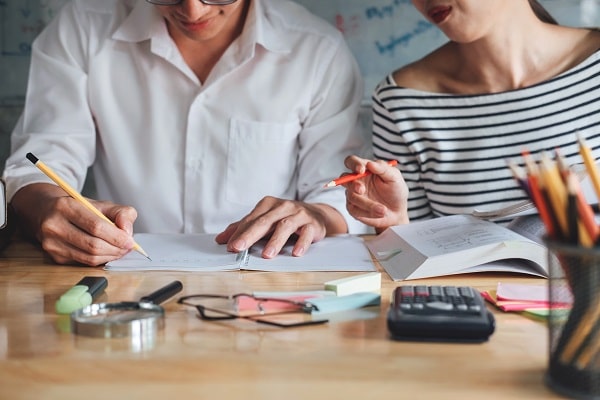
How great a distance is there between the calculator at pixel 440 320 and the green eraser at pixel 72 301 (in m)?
0.38

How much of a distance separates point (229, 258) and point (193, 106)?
0.67 meters

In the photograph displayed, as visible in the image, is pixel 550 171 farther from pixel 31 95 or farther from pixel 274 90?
pixel 31 95

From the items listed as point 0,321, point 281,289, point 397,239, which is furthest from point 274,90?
point 0,321

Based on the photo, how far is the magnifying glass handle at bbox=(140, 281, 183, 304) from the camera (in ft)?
3.50

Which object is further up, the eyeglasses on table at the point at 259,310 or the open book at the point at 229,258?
the eyeglasses on table at the point at 259,310

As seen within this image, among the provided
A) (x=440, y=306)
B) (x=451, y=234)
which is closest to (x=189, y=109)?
(x=451, y=234)

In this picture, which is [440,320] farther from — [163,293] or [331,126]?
[331,126]

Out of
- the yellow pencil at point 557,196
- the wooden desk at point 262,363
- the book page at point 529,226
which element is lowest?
the book page at point 529,226

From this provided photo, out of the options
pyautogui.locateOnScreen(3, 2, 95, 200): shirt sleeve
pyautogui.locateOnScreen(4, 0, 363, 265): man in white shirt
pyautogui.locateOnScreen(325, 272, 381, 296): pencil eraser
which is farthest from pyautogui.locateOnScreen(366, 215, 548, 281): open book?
pyautogui.locateOnScreen(3, 2, 95, 200): shirt sleeve

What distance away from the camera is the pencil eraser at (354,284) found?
1.12m

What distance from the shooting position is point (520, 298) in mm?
1093

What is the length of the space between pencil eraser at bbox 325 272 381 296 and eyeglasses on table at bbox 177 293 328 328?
0.26 ft

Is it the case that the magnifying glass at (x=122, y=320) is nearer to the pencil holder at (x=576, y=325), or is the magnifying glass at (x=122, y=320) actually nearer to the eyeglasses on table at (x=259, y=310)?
the eyeglasses on table at (x=259, y=310)

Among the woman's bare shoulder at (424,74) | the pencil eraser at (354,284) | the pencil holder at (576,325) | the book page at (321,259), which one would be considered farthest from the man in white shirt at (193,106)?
→ the pencil holder at (576,325)
